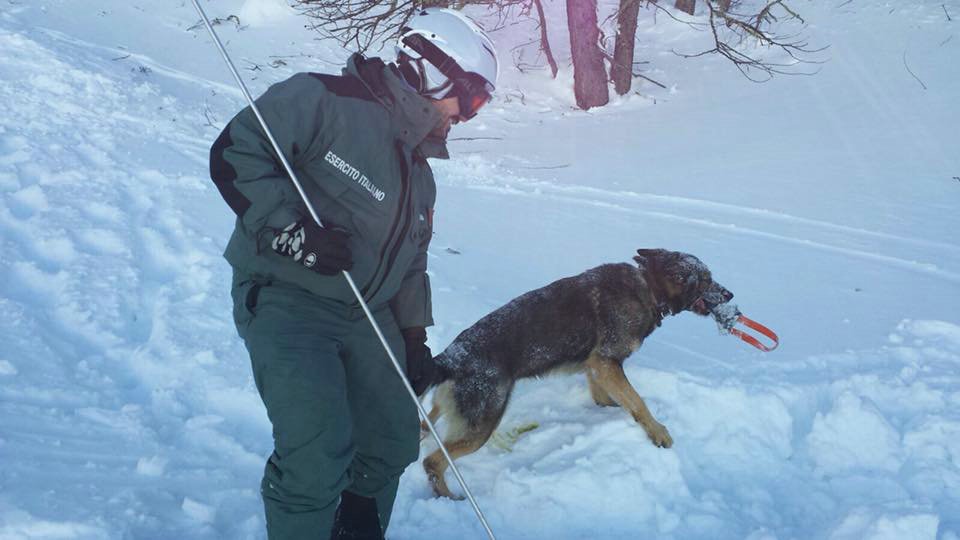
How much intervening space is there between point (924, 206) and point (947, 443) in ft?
17.8

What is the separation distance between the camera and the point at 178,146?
7.70 metres

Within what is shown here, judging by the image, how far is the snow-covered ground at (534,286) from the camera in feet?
11.9

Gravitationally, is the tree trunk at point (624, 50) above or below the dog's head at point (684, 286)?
below

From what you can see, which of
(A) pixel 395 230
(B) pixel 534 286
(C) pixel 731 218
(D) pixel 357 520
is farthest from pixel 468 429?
(C) pixel 731 218

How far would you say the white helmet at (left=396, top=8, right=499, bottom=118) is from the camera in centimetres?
296

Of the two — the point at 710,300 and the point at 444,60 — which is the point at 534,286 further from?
the point at 444,60

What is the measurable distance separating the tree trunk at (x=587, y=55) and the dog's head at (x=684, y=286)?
9133 mm

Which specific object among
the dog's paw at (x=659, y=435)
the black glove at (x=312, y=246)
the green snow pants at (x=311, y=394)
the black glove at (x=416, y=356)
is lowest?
the dog's paw at (x=659, y=435)

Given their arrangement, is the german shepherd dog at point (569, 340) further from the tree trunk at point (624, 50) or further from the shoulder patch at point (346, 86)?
the tree trunk at point (624, 50)

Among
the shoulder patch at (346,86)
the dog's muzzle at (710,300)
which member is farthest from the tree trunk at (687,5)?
the shoulder patch at (346,86)

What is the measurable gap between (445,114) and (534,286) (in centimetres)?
322

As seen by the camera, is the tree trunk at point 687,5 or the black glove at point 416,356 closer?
the black glove at point 416,356

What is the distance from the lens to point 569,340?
447cm

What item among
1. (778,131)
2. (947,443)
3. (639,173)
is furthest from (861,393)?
(778,131)
